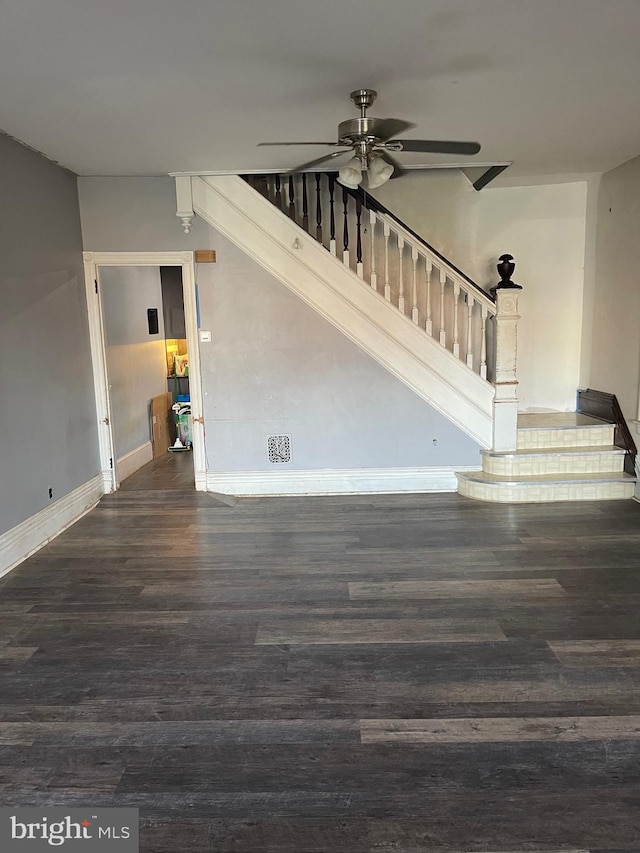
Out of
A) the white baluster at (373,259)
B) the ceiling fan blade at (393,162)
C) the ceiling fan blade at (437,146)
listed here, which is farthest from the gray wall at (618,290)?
the ceiling fan blade at (437,146)

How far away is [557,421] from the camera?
5277 millimetres

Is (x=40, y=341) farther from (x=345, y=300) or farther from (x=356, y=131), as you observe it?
(x=356, y=131)

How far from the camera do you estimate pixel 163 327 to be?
7.14 meters

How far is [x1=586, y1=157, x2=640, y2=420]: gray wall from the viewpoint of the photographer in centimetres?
464

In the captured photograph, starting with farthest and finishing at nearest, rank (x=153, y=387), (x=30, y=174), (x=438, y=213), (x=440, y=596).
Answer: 1. (x=153, y=387)
2. (x=438, y=213)
3. (x=30, y=174)
4. (x=440, y=596)

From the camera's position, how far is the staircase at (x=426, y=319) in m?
4.71

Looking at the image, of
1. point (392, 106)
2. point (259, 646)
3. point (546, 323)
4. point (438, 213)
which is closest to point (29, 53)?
point (392, 106)

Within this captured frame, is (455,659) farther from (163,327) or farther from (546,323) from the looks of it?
(163,327)

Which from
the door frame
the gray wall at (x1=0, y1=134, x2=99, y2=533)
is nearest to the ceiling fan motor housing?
the door frame

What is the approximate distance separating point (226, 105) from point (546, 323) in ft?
12.8

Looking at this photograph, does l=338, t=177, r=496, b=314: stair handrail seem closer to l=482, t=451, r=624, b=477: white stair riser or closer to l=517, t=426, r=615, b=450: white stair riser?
l=517, t=426, r=615, b=450: white stair riser

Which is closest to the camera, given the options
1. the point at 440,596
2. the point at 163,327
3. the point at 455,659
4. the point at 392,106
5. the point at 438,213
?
the point at 455,659

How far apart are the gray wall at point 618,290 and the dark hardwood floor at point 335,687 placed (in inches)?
62.1

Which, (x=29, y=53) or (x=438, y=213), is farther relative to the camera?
(x=438, y=213)
